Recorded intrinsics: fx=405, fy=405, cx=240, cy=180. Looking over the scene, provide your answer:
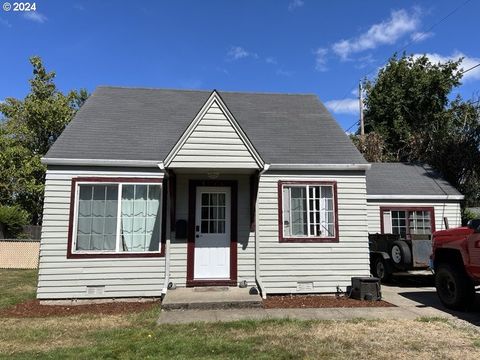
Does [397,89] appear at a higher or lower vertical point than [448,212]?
higher

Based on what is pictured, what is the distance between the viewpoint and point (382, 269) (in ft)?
39.2

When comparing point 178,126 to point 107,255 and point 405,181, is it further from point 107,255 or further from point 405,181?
point 405,181

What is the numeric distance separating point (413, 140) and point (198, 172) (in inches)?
718

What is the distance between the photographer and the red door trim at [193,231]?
9.38 metres

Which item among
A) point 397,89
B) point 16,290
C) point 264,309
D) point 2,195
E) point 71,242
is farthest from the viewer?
point 397,89

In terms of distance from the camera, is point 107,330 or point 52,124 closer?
point 107,330

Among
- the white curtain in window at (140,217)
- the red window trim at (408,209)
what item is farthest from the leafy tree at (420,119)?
the white curtain in window at (140,217)

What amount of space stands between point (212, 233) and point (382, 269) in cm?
554

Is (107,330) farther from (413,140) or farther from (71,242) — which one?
(413,140)

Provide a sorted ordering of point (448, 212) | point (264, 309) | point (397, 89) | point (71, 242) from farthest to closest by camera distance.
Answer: point (397, 89) < point (448, 212) < point (71, 242) < point (264, 309)

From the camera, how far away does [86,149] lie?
30.9 ft

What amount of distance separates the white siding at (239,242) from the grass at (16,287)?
3561mm

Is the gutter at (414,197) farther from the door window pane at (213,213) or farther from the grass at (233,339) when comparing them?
the grass at (233,339)

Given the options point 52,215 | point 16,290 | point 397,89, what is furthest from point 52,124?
point 397,89
